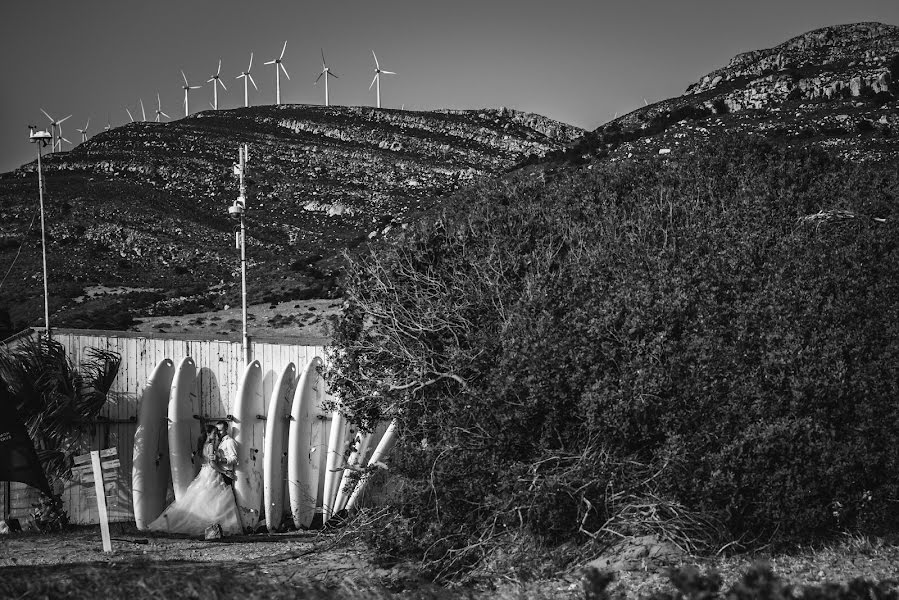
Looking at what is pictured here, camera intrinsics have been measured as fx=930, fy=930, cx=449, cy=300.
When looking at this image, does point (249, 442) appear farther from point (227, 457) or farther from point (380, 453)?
point (380, 453)

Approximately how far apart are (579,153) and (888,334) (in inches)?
1776

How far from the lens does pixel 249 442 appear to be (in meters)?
16.8

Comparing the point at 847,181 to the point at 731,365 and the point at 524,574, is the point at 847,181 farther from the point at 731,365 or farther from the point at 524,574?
the point at 524,574

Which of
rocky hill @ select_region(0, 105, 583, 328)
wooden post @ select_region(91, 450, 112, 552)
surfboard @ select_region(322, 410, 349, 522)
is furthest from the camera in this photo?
rocky hill @ select_region(0, 105, 583, 328)

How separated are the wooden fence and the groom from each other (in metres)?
1.10

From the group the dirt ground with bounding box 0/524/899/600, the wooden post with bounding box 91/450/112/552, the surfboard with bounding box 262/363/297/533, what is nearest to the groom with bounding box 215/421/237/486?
the surfboard with bounding box 262/363/297/533

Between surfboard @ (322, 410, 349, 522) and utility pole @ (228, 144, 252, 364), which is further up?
utility pole @ (228, 144, 252, 364)

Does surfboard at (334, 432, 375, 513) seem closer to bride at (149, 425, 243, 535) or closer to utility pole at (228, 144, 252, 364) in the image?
bride at (149, 425, 243, 535)

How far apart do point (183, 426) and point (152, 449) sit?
0.67m

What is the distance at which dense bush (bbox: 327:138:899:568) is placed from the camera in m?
10.3

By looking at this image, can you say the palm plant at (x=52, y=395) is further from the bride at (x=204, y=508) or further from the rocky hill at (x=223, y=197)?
the rocky hill at (x=223, y=197)

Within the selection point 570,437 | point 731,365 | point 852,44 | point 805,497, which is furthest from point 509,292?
point 852,44

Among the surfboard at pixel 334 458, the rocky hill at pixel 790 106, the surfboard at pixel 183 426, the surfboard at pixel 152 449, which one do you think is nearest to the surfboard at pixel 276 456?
the surfboard at pixel 334 458

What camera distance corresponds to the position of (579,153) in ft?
181
